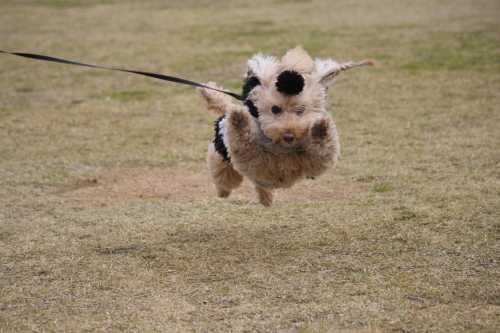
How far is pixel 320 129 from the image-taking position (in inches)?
127

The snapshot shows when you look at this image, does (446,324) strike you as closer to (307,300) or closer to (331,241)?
(307,300)

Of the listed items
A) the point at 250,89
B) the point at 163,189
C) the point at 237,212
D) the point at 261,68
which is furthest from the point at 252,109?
the point at 163,189

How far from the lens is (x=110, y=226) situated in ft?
13.8

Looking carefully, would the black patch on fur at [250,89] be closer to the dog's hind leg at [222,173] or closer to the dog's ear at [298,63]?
the dog's ear at [298,63]

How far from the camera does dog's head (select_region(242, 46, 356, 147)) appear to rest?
3254mm

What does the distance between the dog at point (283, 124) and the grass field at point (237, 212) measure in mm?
571

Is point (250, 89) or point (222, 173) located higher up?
point (250, 89)

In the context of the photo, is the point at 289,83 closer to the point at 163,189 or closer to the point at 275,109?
the point at 275,109

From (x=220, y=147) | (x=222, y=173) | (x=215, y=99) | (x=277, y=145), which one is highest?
(x=215, y=99)

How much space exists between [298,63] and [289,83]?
0.28 m

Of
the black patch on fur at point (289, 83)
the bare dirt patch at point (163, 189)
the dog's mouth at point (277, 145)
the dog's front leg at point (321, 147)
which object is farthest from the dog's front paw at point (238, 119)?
the bare dirt patch at point (163, 189)

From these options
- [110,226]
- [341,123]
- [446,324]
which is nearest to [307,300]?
[446,324]

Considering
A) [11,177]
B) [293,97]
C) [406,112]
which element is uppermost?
[293,97]

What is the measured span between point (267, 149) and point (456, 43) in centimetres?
832
